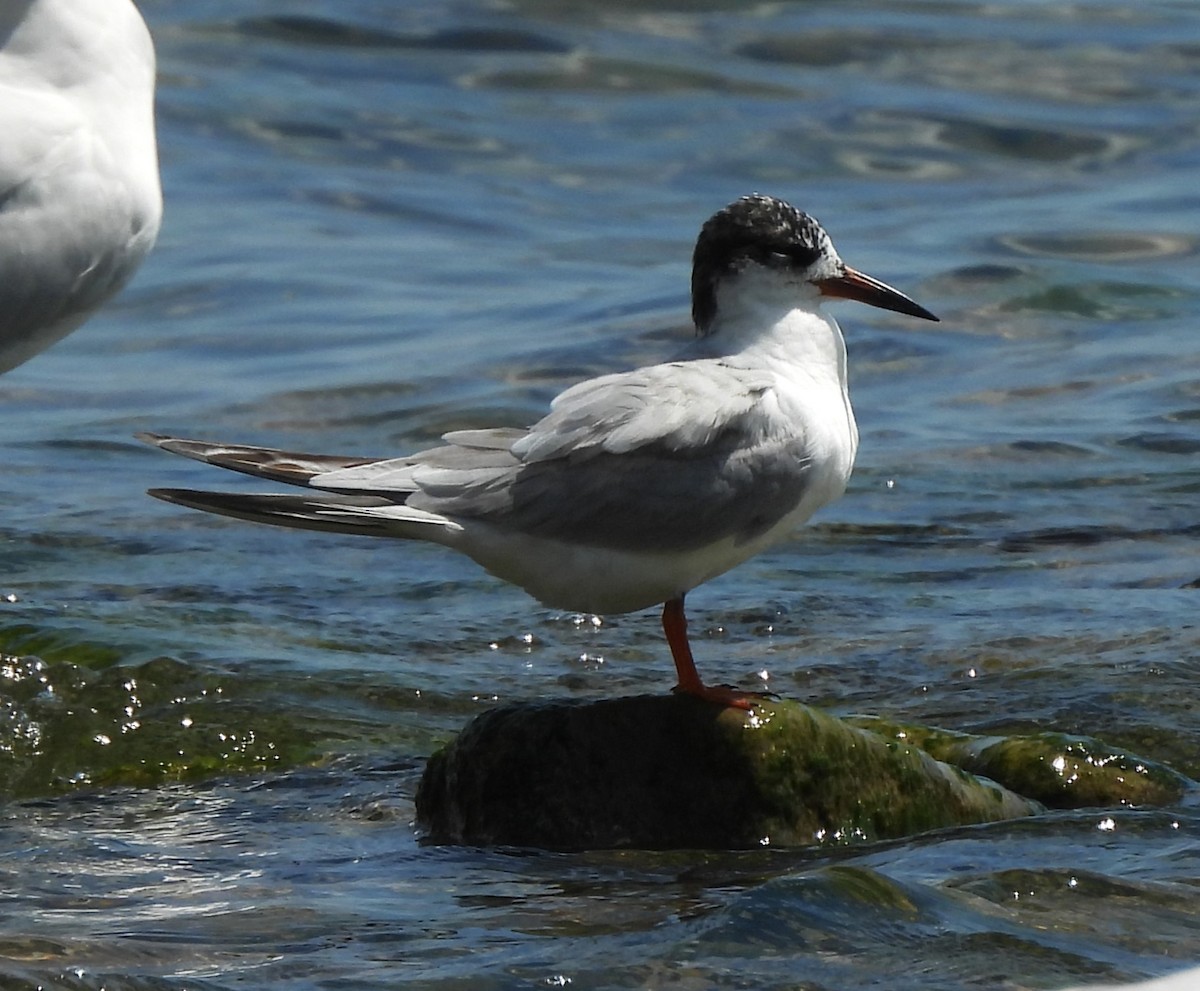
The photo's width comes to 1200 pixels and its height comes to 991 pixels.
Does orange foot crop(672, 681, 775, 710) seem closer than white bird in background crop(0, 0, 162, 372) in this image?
Yes

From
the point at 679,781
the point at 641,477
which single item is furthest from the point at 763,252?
the point at 679,781

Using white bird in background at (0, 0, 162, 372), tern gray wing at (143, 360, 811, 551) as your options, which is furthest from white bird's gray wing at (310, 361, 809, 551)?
white bird in background at (0, 0, 162, 372)

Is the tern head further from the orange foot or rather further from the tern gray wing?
the orange foot

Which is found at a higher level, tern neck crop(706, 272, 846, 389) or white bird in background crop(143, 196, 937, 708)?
tern neck crop(706, 272, 846, 389)

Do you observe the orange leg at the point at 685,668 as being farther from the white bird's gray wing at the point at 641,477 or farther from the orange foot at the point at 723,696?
the white bird's gray wing at the point at 641,477

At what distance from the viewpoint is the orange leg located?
4.91m

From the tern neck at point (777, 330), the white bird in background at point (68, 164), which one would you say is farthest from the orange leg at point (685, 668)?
the white bird in background at point (68, 164)

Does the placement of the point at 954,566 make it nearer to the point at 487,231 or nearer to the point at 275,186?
the point at 487,231

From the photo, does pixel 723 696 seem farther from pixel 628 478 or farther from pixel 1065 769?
pixel 1065 769

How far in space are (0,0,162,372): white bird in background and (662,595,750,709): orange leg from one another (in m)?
1.83

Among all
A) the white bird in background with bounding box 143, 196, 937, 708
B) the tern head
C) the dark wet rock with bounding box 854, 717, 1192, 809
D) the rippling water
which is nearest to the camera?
the rippling water

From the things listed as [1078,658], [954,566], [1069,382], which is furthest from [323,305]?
[1078,658]

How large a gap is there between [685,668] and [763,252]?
104cm

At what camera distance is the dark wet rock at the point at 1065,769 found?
512cm
